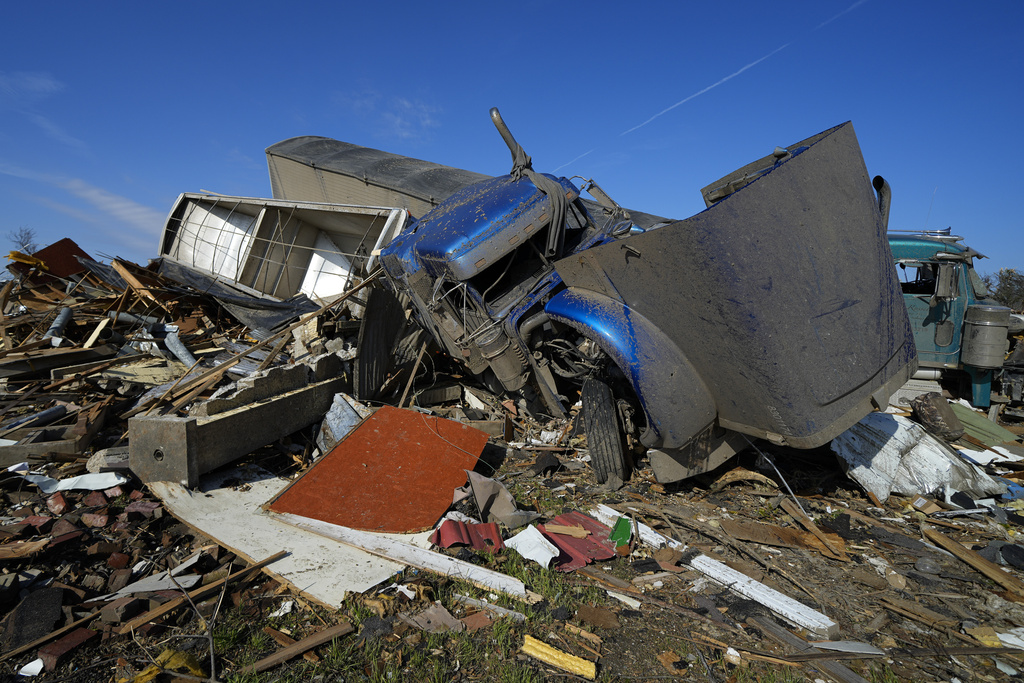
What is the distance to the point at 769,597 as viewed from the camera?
2707 millimetres

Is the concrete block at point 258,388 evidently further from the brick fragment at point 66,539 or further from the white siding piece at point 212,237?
the white siding piece at point 212,237

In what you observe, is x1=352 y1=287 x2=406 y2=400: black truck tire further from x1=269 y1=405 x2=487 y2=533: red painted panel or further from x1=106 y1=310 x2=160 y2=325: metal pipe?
x1=106 y1=310 x2=160 y2=325: metal pipe

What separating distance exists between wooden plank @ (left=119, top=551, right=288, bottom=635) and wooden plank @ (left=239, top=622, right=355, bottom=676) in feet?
2.19

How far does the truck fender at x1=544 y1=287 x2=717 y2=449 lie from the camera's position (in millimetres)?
3229

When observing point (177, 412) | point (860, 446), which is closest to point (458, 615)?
point (860, 446)

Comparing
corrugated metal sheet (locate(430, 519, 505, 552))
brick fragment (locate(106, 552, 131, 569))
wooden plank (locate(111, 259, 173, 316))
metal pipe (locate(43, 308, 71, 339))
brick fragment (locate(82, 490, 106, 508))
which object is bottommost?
brick fragment (locate(106, 552, 131, 569))

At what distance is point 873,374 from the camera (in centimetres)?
309

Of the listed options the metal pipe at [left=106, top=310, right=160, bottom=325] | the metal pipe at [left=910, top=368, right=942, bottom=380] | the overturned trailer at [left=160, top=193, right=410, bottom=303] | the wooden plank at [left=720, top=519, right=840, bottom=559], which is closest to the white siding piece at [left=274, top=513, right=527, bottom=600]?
the wooden plank at [left=720, top=519, right=840, bottom=559]

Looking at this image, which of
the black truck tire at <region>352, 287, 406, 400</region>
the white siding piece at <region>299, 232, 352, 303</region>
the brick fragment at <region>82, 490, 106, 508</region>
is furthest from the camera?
the white siding piece at <region>299, 232, 352, 303</region>

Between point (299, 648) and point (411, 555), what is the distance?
88 cm

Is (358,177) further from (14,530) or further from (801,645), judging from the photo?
(801,645)

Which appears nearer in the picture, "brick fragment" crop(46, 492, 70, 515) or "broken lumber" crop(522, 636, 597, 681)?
"broken lumber" crop(522, 636, 597, 681)

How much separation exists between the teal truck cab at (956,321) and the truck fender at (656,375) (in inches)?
162

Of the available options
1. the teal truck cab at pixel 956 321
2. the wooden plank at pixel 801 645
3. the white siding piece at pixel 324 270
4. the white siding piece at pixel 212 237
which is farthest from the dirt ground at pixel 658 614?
the white siding piece at pixel 212 237
